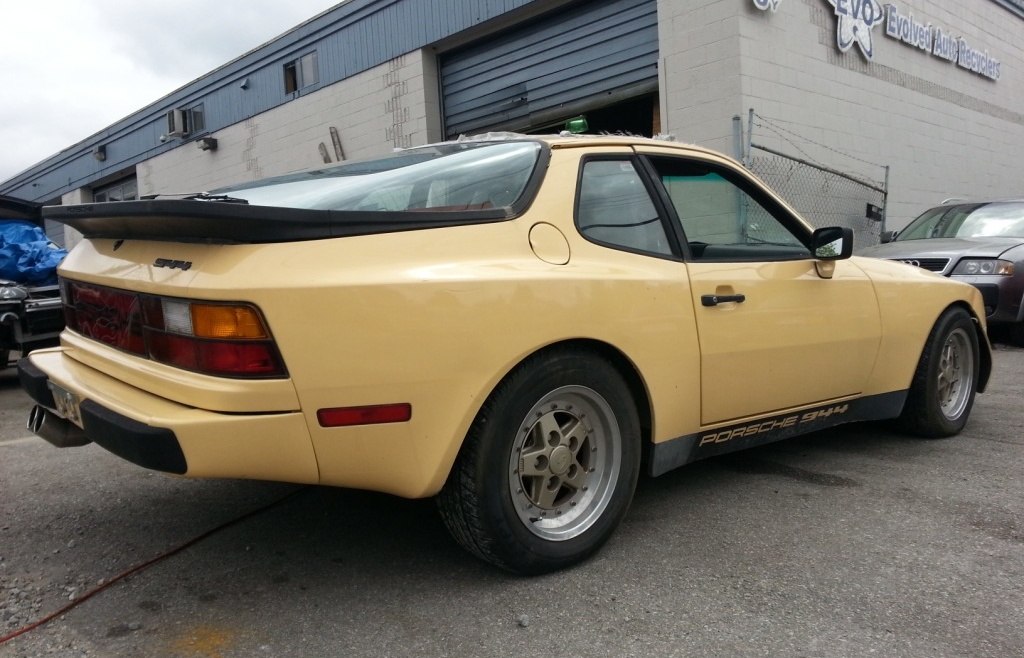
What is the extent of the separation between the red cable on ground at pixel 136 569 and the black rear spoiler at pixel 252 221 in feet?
3.66

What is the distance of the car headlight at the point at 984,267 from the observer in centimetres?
722

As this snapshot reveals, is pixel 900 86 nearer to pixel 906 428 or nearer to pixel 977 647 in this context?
pixel 906 428

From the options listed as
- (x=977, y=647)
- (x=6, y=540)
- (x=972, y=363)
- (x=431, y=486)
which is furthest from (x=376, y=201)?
(x=972, y=363)

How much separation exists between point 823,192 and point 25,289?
9146 millimetres

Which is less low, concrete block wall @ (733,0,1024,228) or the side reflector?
concrete block wall @ (733,0,1024,228)

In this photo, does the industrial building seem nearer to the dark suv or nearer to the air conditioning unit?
the air conditioning unit

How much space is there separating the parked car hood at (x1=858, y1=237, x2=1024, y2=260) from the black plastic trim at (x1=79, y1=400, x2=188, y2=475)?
21.5 ft

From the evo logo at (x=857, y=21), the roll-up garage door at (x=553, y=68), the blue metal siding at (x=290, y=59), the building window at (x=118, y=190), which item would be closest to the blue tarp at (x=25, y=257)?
the roll-up garage door at (x=553, y=68)

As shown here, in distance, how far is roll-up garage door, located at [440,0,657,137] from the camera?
1023 cm

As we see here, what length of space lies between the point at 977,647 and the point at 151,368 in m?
2.44

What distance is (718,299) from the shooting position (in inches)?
119

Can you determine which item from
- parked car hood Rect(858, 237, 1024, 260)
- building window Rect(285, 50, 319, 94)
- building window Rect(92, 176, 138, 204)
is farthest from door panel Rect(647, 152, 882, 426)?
building window Rect(92, 176, 138, 204)

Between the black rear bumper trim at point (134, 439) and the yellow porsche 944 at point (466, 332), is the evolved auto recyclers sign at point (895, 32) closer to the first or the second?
the yellow porsche 944 at point (466, 332)

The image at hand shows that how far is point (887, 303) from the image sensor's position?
3.79m
